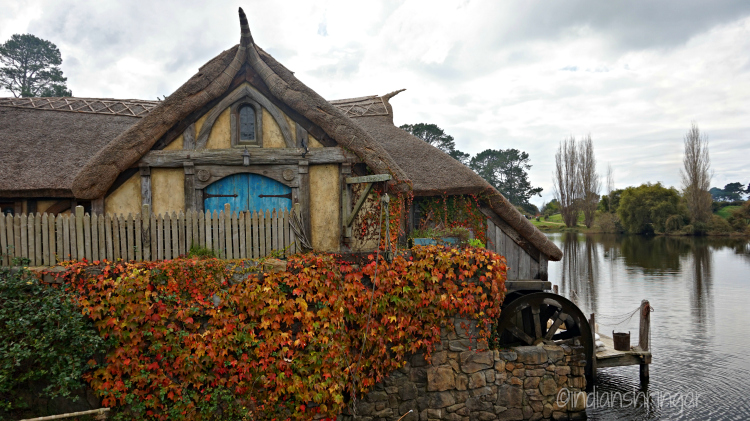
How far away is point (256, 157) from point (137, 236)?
2.65m

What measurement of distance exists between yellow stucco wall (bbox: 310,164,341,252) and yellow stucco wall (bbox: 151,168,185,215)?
Answer: 255cm

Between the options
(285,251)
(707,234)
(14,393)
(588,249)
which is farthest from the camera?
(707,234)

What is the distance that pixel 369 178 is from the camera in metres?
8.42

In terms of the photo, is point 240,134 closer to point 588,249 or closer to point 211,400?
point 211,400

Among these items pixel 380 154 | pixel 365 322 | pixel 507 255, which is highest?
pixel 380 154

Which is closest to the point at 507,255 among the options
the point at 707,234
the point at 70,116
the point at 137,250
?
the point at 137,250

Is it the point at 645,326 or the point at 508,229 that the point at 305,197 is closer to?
the point at 508,229

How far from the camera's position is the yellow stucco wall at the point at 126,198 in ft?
28.0

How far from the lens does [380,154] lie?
8.43 meters

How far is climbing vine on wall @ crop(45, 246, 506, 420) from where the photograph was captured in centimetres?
630

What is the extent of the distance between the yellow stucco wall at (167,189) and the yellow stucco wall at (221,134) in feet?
2.71

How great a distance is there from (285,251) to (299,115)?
2898 mm

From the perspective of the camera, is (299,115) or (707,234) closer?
(299,115)

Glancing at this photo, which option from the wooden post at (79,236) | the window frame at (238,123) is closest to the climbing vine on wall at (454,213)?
the window frame at (238,123)
